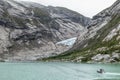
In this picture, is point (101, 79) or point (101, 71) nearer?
point (101, 79)

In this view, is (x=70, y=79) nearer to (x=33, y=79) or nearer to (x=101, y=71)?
(x=33, y=79)

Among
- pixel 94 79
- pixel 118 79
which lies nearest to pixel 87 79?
pixel 94 79

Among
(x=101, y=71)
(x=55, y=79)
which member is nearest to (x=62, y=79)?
(x=55, y=79)

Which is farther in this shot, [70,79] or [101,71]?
[101,71]

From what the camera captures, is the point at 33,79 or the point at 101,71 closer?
the point at 33,79

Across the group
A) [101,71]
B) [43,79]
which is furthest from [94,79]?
[101,71]

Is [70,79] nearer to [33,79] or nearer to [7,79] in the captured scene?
[33,79]

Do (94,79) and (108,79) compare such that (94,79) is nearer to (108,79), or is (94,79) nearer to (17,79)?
(108,79)
